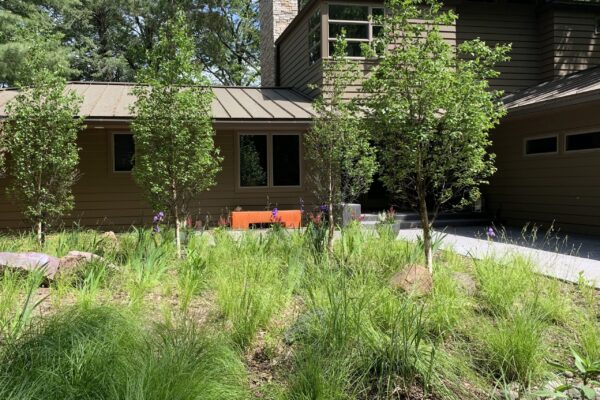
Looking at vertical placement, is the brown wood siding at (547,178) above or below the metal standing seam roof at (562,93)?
below

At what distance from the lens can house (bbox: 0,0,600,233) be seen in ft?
34.5

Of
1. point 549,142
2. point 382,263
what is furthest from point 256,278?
point 549,142

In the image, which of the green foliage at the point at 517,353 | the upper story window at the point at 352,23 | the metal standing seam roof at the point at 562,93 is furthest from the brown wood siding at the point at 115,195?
the green foliage at the point at 517,353

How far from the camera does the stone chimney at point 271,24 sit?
16.4 meters

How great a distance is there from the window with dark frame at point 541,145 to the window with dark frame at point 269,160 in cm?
569

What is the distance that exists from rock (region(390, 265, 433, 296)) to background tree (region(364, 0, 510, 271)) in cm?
73

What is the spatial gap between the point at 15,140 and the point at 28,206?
1.00 m

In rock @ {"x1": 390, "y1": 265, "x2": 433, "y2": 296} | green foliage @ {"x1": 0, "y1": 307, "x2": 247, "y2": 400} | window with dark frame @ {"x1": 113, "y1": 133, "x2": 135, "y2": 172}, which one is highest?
window with dark frame @ {"x1": 113, "y1": 133, "x2": 135, "y2": 172}

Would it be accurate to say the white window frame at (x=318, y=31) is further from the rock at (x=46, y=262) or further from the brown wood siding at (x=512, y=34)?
the rock at (x=46, y=262)

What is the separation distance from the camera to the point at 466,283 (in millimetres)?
5113

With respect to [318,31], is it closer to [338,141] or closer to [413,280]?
[338,141]

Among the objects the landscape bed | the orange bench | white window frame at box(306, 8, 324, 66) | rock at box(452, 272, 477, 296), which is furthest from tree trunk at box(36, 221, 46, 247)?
white window frame at box(306, 8, 324, 66)

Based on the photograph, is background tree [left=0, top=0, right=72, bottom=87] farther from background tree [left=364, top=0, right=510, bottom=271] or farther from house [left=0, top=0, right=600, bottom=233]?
background tree [left=364, top=0, right=510, bottom=271]

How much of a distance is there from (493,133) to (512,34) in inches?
129
